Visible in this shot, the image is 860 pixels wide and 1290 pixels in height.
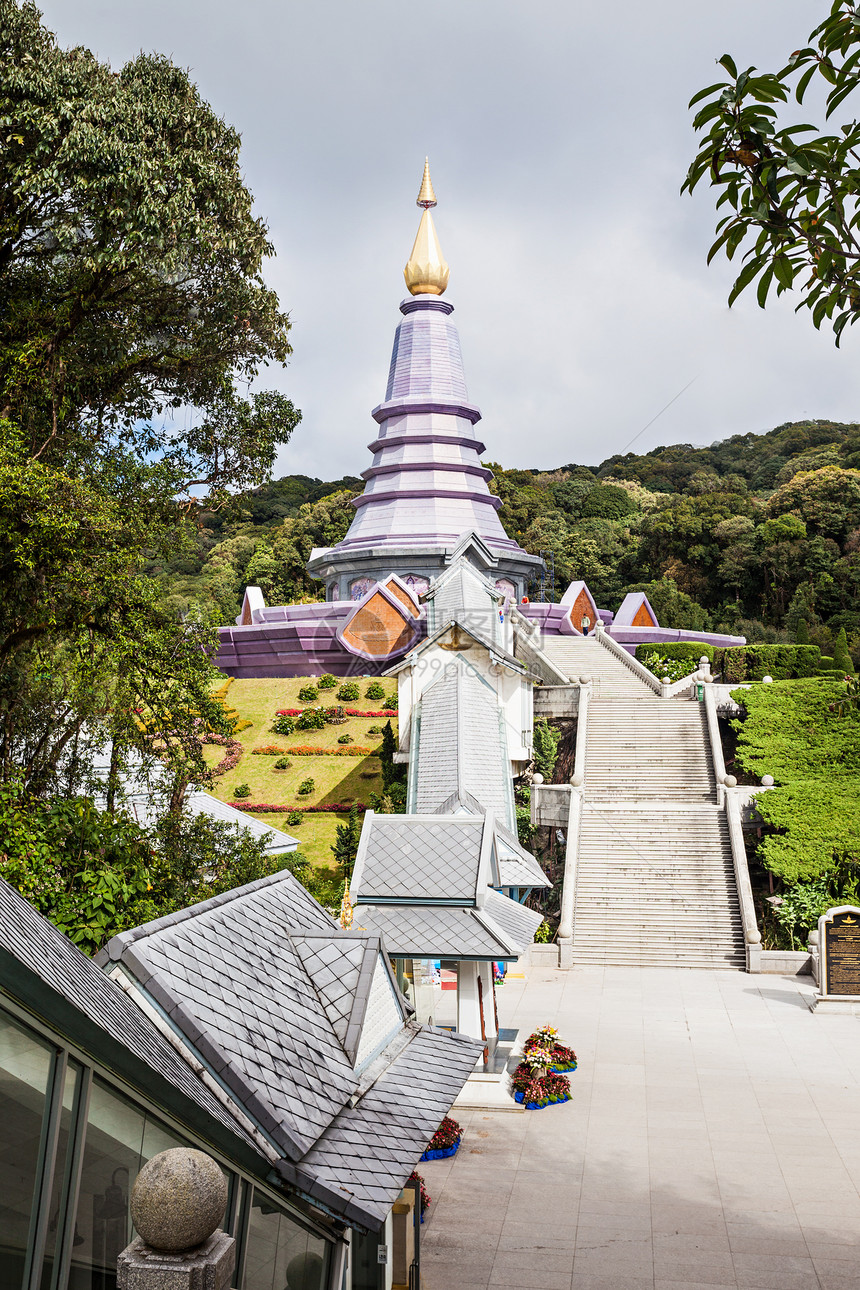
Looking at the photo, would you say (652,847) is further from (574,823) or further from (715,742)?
(715,742)

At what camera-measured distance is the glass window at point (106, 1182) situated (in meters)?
3.45

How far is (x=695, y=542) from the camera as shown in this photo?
2312 inches

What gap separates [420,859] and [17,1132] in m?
9.54

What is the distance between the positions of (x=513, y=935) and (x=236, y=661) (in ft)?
86.2

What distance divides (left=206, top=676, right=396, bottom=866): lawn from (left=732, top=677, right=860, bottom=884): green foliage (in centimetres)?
1051

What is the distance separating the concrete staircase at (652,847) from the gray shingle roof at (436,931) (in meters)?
9.42

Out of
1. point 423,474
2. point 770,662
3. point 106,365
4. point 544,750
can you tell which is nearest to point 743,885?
point 544,750

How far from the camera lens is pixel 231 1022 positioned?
5.71 meters

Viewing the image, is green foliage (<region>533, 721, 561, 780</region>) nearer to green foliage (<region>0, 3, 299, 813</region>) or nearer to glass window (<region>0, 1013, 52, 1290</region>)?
green foliage (<region>0, 3, 299, 813</region>)

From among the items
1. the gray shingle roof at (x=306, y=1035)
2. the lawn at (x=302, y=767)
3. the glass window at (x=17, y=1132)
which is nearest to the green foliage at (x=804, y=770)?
the lawn at (x=302, y=767)

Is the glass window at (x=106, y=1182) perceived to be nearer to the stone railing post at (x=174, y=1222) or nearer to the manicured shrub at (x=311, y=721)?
the stone railing post at (x=174, y=1222)

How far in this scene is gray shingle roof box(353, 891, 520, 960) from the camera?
11.7 meters

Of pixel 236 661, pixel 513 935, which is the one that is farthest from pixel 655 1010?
pixel 236 661

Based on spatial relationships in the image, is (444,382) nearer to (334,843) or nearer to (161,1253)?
(334,843)
